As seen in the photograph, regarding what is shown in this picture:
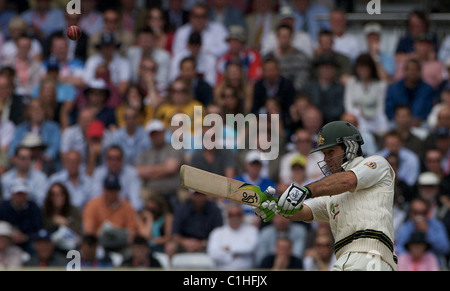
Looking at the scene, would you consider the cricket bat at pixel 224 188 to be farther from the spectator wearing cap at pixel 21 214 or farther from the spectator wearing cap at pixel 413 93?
the spectator wearing cap at pixel 413 93

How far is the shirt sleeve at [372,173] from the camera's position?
7801mm

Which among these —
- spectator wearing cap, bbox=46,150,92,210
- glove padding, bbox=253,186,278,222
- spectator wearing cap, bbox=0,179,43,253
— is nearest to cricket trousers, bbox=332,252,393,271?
glove padding, bbox=253,186,278,222

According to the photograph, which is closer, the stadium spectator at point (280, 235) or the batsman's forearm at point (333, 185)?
the batsman's forearm at point (333, 185)

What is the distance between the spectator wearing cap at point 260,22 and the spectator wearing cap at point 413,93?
236cm

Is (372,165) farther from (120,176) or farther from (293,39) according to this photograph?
(293,39)

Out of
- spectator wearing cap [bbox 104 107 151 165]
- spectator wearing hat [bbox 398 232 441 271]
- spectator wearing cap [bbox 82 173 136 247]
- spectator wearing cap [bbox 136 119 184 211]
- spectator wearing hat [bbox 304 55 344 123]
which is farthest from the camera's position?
spectator wearing hat [bbox 304 55 344 123]

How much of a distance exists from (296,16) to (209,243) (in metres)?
4.53

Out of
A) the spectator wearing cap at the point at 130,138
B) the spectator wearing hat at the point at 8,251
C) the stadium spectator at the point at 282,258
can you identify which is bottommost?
the stadium spectator at the point at 282,258

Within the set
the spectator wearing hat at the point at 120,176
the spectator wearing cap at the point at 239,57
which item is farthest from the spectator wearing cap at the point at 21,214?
the spectator wearing cap at the point at 239,57

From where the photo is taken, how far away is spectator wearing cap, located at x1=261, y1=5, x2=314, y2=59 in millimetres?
15781

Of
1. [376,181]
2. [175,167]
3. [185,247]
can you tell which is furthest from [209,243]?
[376,181]

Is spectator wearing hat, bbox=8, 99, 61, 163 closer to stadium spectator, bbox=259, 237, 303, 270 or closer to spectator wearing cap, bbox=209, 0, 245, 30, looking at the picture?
spectator wearing cap, bbox=209, 0, 245, 30

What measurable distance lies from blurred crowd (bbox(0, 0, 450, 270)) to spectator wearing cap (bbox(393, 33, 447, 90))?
3cm
